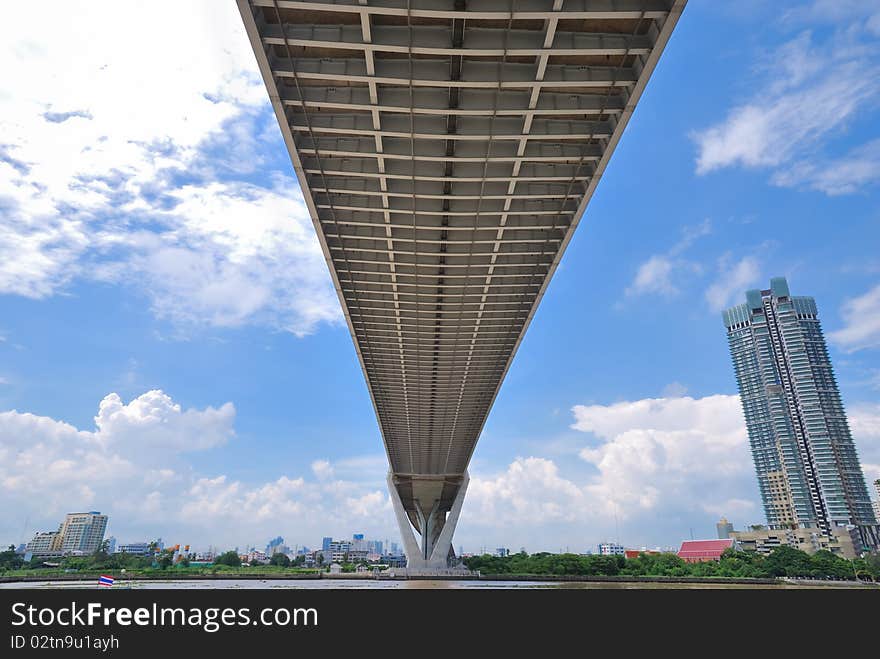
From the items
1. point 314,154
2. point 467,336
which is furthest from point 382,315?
point 314,154

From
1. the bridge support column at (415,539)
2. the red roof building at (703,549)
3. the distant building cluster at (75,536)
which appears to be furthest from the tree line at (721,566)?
the distant building cluster at (75,536)

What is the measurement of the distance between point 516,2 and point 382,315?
18.4 m

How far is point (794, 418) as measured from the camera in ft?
414

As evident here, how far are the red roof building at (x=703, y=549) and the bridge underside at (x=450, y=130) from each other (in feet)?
286

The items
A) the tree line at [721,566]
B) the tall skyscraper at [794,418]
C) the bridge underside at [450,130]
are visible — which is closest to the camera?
the bridge underside at [450,130]

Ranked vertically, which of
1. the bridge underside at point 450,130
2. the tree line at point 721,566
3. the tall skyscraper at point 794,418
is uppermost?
the tall skyscraper at point 794,418

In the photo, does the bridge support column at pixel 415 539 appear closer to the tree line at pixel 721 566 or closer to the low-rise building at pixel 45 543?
the tree line at pixel 721 566

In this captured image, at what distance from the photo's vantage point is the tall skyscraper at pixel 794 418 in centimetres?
11356

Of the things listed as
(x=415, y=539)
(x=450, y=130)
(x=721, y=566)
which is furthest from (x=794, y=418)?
(x=450, y=130)

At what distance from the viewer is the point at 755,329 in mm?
141500

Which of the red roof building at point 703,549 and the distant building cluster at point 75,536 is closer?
the red roof building at point 703,549

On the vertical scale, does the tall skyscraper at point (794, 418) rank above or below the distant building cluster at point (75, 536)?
above

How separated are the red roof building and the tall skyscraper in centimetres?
2233
